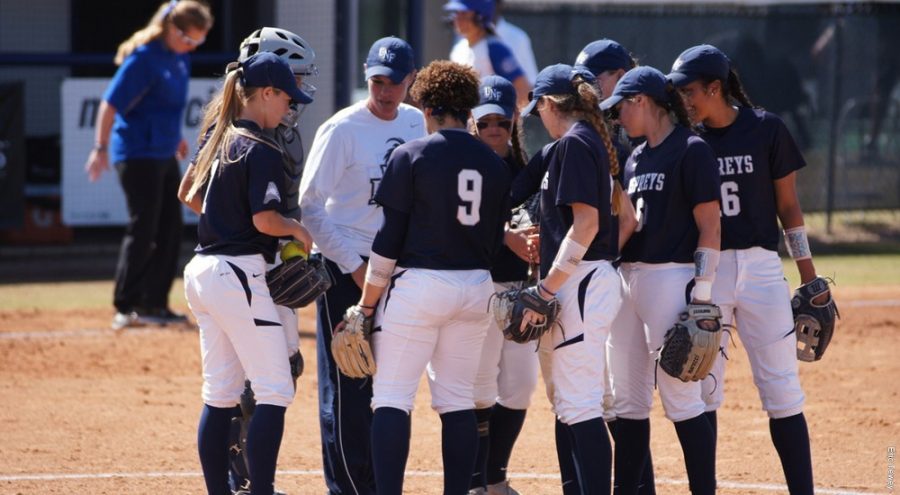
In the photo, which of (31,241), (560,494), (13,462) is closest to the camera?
(560,494)

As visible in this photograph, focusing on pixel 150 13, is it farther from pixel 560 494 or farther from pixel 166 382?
pixel 560 494

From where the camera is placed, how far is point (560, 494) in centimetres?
573

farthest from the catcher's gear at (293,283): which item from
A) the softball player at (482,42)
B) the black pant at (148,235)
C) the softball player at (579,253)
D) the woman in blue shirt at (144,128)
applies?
the black pant at (148,235)

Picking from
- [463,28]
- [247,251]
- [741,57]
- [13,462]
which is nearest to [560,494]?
[247,251]

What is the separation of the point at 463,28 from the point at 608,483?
4.55m

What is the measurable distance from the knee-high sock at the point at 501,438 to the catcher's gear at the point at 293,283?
3.89 ft

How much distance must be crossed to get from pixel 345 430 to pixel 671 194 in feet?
5.54

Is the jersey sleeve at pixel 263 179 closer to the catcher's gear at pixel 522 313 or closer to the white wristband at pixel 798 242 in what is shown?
the catcher's gear at pixel 522 313

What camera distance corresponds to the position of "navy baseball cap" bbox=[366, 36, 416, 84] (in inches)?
210

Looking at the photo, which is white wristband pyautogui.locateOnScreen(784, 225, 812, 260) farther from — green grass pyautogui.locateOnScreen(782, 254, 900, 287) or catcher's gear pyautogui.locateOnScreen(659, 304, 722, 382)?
green grass pyautogui.locateOnScreen(782, 254, 900, 287)

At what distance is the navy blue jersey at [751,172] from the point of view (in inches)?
207

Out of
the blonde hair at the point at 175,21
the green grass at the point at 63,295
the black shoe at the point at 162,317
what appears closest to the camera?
the blonde hair at the point at 175,21

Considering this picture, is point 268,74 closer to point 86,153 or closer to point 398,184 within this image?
point 398,184

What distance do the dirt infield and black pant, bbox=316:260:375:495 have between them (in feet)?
1.46
